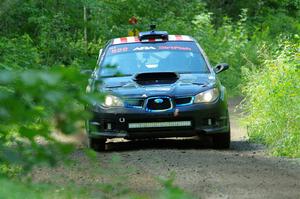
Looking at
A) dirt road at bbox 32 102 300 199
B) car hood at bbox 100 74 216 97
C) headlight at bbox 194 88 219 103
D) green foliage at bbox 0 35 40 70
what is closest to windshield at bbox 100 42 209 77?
car hood at bbox 100 74 216 97

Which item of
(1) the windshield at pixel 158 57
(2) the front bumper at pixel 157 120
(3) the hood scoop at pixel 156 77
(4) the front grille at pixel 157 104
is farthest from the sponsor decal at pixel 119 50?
(4) the front grille at pixel 157 104

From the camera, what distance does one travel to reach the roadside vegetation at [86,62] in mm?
2789

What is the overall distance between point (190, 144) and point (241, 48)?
52.9ft

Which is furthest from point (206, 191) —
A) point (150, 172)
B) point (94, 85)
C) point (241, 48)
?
point (241, 48)

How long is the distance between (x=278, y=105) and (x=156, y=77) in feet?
5.77

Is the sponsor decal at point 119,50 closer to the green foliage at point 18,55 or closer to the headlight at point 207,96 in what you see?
the headlight at point 207,96

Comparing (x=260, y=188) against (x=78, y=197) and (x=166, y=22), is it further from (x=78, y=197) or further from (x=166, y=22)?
(x=166, y=22)

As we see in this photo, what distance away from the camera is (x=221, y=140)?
41.4ft

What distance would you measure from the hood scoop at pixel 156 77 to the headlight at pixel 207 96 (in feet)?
1.66

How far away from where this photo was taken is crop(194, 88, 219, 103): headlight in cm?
1227

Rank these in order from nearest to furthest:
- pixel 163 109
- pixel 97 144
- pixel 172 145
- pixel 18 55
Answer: pixel 163 109, pixel 97 144, pixel 172 145, pixel 18 55

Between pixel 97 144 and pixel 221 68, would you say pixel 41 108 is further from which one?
pixel 221 68

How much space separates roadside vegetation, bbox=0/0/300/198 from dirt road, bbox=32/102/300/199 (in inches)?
35.0

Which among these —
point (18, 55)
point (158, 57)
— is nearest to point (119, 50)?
point (158, 57)
